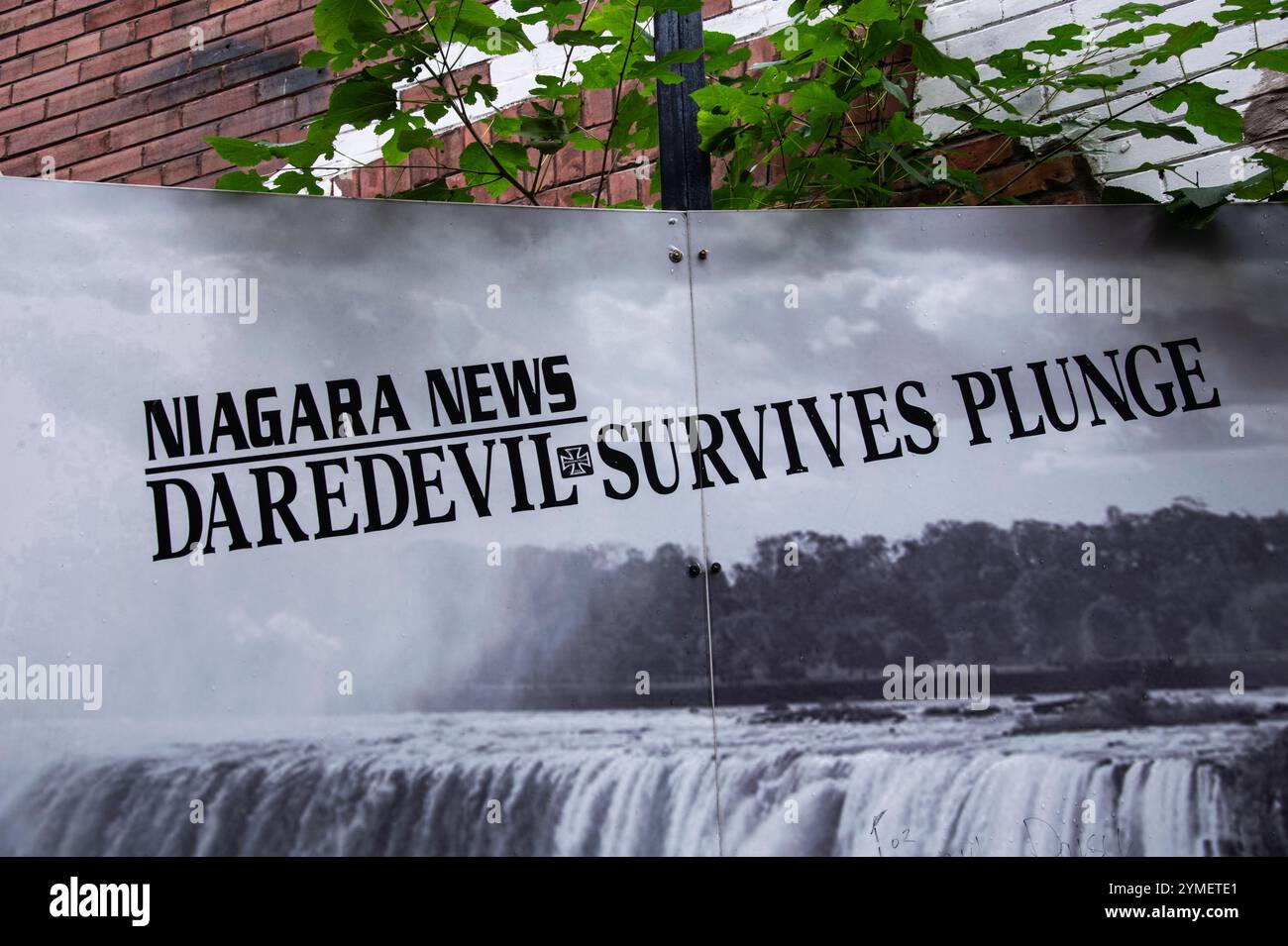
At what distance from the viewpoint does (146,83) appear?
4.22 m

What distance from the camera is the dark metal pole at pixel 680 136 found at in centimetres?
259

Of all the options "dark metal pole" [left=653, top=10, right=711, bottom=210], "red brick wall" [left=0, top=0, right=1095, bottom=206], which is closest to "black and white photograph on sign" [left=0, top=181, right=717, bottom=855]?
"dark metal pole" [left=653, top=10, right=711, bottom=210]

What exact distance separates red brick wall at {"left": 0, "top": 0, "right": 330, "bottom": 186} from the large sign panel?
6.35ft

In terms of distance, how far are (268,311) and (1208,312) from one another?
5.90ft

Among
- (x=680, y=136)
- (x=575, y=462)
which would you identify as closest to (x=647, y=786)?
(x=575, y=462)

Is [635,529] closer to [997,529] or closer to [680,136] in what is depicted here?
[997,529]

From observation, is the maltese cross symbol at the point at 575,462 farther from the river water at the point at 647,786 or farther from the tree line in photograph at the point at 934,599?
the river water at the point at 647,786

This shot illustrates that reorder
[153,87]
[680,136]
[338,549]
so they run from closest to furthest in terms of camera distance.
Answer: [338,549] → [680,136] → [153,87]

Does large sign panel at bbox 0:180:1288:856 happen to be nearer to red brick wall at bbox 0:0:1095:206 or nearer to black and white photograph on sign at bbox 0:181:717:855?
black and white photograph on sign at bbox 0:181:717:855

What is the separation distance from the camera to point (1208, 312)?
234 centimetres

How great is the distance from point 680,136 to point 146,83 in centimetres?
251

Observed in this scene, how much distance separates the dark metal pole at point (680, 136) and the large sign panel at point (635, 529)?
11.6 inches

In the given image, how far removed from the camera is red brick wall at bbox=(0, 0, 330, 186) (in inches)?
158
